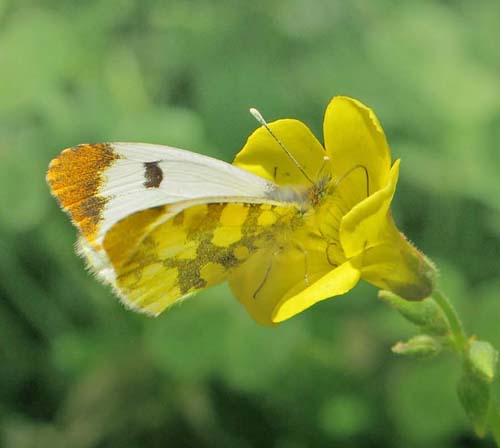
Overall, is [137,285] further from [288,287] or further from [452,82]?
[452,82]

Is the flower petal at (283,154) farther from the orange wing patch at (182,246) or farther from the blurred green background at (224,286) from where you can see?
the blurred green background at (224,286)

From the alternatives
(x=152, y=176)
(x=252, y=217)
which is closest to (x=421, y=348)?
(x=252, y=217)

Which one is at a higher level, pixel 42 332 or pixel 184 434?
pixel 42 332

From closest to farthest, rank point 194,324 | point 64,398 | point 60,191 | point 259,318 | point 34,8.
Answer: point 60,191 → point 259,318 → point 194,324 → point 64,398 → point 34,8

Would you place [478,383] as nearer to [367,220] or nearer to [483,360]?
[483,360]

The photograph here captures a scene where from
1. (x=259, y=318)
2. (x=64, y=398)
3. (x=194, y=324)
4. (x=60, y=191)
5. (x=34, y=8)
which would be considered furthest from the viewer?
(x=34, y=8)

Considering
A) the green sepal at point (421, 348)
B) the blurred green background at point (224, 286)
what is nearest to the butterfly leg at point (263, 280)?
the green sepal at point (421, 348)

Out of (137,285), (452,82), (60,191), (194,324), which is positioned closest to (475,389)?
(137,285)
